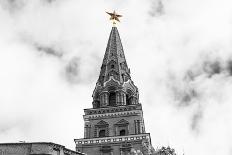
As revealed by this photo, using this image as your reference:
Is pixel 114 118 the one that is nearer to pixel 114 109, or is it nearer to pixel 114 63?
pixel 114 109

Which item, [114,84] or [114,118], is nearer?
[114,118]

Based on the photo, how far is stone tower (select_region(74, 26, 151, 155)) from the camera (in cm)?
4922

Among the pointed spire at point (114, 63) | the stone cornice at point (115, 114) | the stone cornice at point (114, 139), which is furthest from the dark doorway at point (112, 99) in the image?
the stone cornice at point (114, 139)

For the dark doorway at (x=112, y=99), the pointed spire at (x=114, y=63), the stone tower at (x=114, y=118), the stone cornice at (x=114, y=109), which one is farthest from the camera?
the pointed spire at (x=114, y=63)

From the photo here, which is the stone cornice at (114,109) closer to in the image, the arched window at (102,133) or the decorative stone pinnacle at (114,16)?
the arched window at (102,133)

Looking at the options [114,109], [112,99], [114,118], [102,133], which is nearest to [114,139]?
[102,133]

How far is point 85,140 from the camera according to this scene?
1970 inches

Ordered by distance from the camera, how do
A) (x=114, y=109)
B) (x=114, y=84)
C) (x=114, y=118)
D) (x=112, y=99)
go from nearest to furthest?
(x=114, y=118) < (x=114, y=109) < (x=112, y=99) < (x=114, y=84)

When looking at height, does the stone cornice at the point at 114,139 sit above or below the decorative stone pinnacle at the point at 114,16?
below

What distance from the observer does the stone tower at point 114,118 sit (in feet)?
161

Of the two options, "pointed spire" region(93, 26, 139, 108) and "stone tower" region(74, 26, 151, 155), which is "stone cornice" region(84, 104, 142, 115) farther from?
"pointed spire" region(93, 26, 139, 108)

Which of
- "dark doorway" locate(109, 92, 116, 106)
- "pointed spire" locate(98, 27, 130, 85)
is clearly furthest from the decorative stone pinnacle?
"dark doorway" locate(109, 92, 116, 106)

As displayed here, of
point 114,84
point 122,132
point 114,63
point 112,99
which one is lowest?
point 122,132

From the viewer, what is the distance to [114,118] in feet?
171
